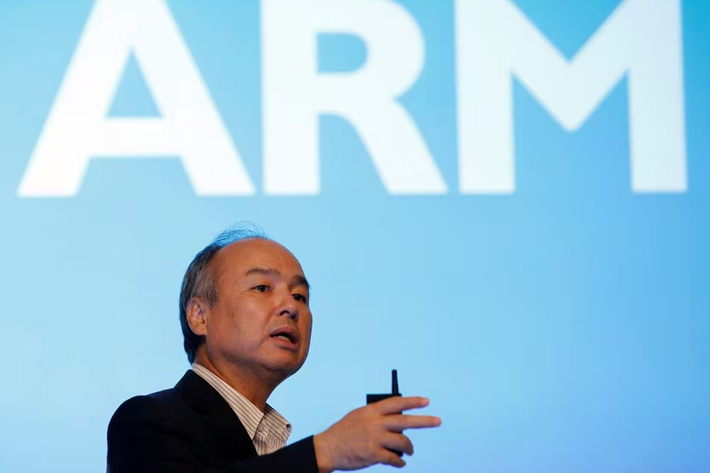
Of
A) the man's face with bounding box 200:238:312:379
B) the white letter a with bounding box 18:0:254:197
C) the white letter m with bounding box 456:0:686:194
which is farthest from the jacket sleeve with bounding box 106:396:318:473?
the white letter m with bounding box 456:0:686:194

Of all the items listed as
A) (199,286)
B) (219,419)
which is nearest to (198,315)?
(199,286)

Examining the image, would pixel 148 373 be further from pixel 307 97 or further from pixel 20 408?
pixel 307 97

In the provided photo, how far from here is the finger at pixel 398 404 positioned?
1435 millimetres

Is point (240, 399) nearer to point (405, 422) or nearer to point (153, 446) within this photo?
point (153, 446)

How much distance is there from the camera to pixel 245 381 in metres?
1.87

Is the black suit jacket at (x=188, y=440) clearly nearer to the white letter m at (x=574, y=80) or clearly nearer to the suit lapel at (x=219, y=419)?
the suit lapel at (x=219, y=419)

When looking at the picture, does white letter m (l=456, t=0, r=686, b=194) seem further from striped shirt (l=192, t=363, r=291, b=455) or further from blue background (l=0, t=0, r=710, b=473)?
striped shirt (l=192, t=363, r=291, b=455)

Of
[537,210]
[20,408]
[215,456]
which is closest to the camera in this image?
[215,456]

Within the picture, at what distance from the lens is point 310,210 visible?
313 centimetres

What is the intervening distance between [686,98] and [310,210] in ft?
4.41

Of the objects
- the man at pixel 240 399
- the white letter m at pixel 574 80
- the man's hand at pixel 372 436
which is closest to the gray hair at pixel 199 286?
the man at pixel 240 399

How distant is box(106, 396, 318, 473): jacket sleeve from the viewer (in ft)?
5.07

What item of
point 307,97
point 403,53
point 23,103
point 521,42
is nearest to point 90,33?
point 23,103

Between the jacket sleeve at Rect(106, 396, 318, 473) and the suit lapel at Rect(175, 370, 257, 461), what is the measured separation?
60 millimetres
